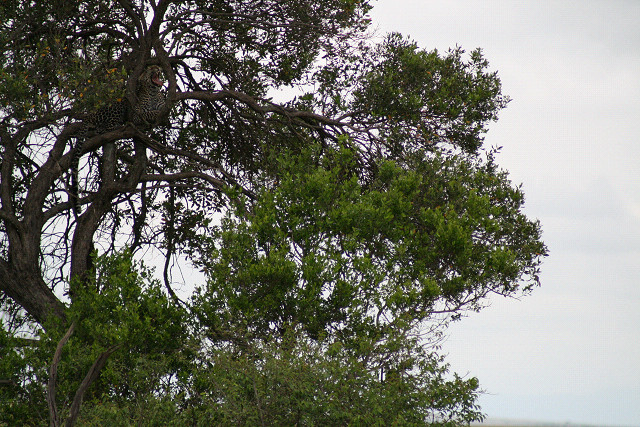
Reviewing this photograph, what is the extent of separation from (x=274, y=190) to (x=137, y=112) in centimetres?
388

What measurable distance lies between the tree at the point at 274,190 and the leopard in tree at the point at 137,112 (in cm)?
22

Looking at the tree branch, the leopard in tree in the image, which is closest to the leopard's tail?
the leopard in tree

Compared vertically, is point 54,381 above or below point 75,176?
below

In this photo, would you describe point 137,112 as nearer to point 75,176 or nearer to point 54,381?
point 75,176

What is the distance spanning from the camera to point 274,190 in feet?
43.2

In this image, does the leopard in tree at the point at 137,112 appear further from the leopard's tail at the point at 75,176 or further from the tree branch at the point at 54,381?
the tree branch at the point at 54,381

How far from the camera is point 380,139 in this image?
1530cm

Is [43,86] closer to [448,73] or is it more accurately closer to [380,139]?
[380,139]

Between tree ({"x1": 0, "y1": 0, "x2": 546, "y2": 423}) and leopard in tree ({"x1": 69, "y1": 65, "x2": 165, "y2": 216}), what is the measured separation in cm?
22

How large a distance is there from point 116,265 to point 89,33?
6.37m

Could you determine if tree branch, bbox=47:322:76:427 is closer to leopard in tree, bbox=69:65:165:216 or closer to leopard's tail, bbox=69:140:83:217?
leopard's tail, bbox=69:140:83:217

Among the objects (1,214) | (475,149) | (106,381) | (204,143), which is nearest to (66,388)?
(106,381)

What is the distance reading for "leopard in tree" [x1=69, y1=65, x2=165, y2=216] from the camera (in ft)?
49.2

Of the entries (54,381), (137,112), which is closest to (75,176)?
(137,112)
